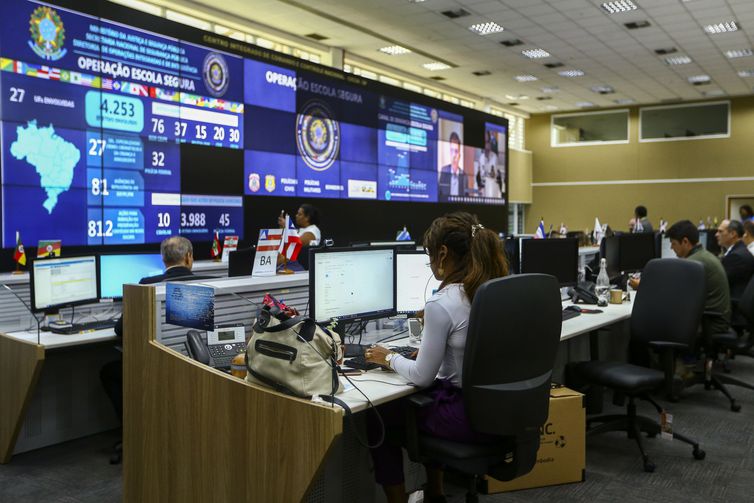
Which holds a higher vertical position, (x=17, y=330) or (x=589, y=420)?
(x=17, y=330)

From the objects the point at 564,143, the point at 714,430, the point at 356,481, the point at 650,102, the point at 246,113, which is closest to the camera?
the point at 356,481

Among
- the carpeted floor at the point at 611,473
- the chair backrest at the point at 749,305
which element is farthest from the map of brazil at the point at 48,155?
the chair backrest at the point at 749,305

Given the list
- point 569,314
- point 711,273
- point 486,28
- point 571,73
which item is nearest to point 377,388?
point 569,314

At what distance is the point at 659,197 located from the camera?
14219 millimetres

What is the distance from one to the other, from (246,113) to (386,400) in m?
5.38

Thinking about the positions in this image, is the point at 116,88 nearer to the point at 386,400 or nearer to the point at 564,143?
the point at 386,400

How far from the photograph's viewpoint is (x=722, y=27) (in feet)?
28.6

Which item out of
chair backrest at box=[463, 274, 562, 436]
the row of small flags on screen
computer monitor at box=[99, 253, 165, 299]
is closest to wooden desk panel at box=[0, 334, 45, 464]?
computer monitor at box=[99, 253, 165, 299]

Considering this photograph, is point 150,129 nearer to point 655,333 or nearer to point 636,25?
point 655,333

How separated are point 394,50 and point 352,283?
773 centimetres

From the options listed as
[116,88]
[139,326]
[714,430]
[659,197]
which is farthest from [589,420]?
[659,197]

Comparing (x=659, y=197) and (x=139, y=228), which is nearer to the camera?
(x=139, y=228)

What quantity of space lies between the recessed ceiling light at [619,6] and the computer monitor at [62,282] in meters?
6.57

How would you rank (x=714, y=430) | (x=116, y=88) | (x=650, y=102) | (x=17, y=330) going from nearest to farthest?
(x=17, y=330) → (x=714, y=430) → (x=116, y=88) → (x=650, y=102)
